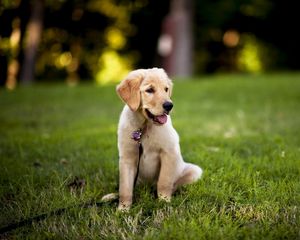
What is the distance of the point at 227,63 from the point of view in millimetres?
28578

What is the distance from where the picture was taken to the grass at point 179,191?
3.18 meters

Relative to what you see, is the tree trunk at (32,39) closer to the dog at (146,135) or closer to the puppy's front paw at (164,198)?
the dog at (146,135)

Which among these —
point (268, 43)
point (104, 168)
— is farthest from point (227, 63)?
point (104, 168)

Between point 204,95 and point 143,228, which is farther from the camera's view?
point 204,95

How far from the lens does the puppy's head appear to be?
3594 millimetres

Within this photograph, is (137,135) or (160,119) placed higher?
(160,119)

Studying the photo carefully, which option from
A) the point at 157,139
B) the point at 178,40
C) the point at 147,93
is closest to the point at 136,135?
the point at 157,139

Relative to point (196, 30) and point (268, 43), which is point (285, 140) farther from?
point (268, 43)

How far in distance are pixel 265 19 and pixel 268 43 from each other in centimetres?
212

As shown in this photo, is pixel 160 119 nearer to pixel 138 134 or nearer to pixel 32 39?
pixel 138 134

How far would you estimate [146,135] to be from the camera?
3729mm

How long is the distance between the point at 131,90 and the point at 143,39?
22.8m

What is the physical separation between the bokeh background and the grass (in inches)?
483

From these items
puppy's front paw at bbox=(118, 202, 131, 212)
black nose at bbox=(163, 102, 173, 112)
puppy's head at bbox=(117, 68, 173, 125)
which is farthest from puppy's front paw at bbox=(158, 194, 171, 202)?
black nose at bbox=(163, 102, 173, 112)
